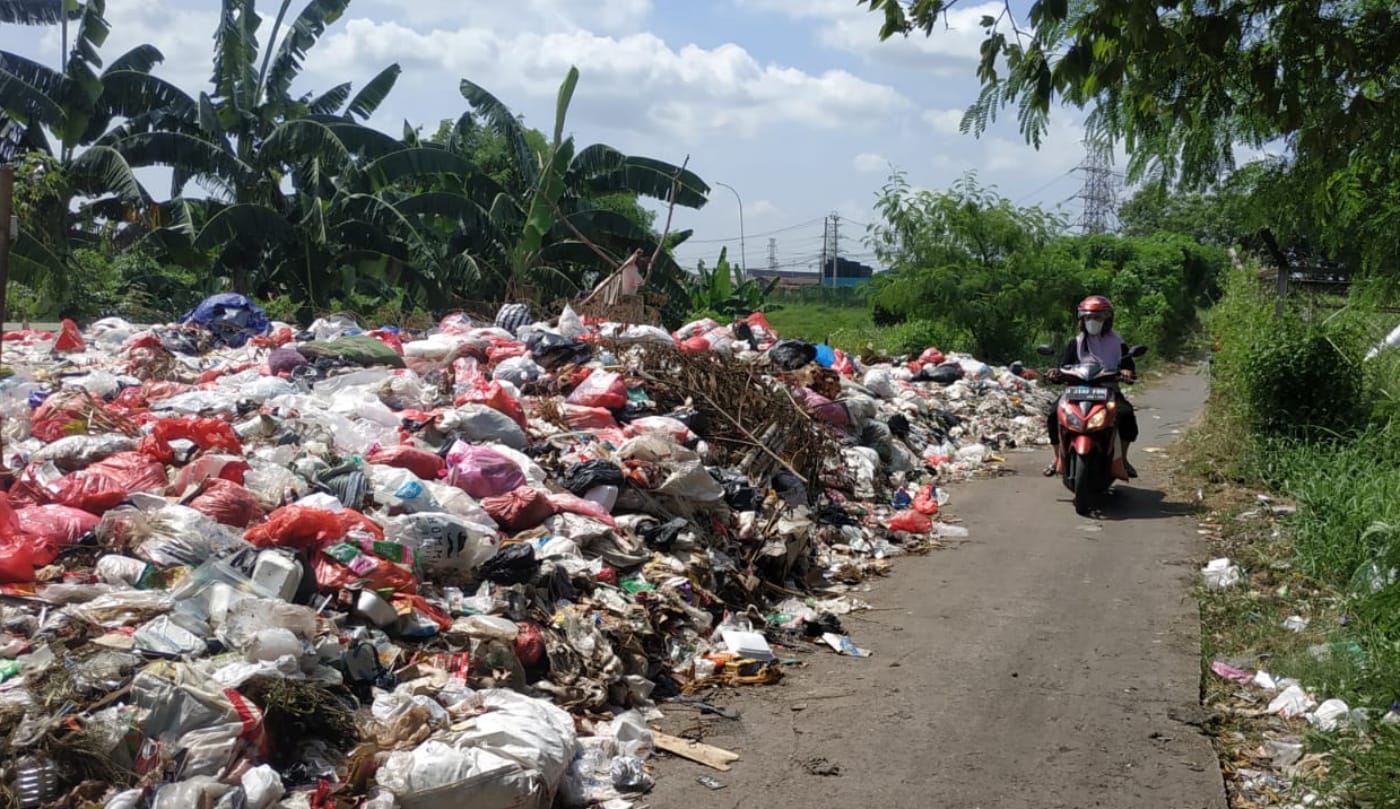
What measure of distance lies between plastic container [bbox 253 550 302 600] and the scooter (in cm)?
595

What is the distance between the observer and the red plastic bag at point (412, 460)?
21.9 ft

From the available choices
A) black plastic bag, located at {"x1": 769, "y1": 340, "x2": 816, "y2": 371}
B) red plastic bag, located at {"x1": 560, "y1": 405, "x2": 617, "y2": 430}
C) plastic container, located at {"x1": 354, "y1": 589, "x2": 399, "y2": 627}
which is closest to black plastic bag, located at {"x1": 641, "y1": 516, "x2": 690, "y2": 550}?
red plastic bag, located at {"x1": 560, "y1": 405, "x2": 617, "y2": 430}

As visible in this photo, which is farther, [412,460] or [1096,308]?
[1096,308]

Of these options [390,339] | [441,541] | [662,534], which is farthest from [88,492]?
[390,339]

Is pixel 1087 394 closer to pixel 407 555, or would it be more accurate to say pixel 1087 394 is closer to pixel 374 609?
pixel 407 555

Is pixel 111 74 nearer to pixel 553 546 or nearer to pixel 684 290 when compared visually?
pixel 684 290

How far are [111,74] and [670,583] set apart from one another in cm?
1586

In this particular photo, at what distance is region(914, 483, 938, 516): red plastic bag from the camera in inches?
364

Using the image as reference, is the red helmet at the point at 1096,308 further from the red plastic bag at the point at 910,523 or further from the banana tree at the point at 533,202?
the banana tree at the point at 533,202

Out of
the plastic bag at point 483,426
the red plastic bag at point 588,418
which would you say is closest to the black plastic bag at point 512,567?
the plastic bag at point 483,426

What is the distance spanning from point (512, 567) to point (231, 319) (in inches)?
282

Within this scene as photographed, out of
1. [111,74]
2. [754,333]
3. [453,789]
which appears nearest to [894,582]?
[453,789]

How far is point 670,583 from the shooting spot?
609 centimetres

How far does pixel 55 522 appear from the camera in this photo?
5.12 metres
